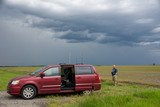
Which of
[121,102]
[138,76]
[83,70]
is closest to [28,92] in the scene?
[83,70]

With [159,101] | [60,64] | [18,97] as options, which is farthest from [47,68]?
[159,101]

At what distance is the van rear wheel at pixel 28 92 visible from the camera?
18.7 metres

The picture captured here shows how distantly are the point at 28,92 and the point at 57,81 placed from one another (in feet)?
5.56

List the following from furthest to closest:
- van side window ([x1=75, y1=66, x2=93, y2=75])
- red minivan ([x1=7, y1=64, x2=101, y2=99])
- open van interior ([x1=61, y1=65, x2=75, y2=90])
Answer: van side window ([x1=75, y1=66, x2=93, y2=75])
open van interior ([x1=61, y1=65, x2=75, y2=90])
red minivan ([x1=7, y1=64, x2=101, y2=99])

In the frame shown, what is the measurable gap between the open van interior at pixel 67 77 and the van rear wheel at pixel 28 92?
177 cm

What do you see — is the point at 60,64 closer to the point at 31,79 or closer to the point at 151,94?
the point at 31,79

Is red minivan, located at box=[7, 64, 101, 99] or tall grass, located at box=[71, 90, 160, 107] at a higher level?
red minivan, located at box=[7, 64, 101, 99]

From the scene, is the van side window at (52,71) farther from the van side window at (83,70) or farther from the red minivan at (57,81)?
the van side window at (83,70)

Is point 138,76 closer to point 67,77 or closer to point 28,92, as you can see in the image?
point 67,77

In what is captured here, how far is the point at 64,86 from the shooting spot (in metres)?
20.2

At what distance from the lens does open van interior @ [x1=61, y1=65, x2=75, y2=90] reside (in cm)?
2016

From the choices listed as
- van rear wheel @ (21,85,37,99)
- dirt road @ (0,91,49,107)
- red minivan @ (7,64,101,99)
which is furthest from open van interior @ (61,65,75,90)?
dirt road @ (0,91,49,107)

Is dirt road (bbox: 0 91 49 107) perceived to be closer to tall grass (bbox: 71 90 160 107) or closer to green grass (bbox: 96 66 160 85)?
tall grass (bbox: 71 90 160 107)

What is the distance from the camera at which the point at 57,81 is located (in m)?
19.4
